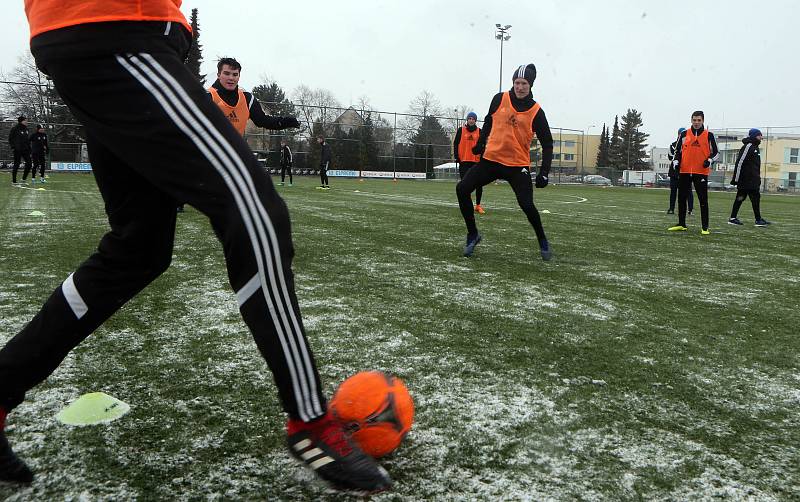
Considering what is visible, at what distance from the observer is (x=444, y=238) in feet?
25.2

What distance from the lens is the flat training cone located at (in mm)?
2027

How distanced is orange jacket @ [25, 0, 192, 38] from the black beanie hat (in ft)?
17.0

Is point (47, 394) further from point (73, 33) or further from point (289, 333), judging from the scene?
point (73, 33)

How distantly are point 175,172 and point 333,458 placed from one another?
836 millimetres

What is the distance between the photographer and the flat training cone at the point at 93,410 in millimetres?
2027

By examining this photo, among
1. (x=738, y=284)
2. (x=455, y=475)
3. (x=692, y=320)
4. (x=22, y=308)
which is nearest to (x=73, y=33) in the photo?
(x=455, y=475)

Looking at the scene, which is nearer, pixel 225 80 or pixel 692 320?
pixel 692 320

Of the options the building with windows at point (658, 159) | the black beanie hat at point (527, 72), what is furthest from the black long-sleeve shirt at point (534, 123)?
the building with windows at point (658, 159)

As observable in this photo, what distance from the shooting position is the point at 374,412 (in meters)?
1.84

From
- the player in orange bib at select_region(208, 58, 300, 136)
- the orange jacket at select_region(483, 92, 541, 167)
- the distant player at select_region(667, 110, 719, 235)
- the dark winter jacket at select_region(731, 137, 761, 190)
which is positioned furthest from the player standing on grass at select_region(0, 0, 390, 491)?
the dark winter jacket at select_region(731, 137, 761, 190)

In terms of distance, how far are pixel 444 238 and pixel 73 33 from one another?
6322 mm

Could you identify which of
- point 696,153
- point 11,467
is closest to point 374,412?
point 11,467

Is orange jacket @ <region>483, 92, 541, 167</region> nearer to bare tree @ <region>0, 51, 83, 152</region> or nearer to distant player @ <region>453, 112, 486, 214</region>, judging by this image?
distant player @ <region>453, 112, 486, 214</region>

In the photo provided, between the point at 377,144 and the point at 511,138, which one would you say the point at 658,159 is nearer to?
the point at 377,144
